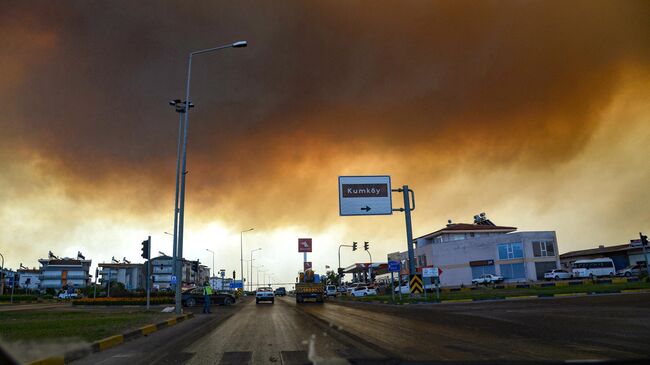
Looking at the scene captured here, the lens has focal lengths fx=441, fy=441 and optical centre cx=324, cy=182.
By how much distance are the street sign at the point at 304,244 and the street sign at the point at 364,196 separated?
182 feet

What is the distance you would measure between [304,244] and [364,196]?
2218 inches

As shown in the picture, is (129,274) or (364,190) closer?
(364,190)

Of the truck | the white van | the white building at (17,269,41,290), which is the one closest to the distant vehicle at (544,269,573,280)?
the white van

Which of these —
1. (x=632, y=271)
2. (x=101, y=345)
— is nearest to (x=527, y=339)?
(x=101, y=345)

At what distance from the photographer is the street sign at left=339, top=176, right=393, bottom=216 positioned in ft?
107

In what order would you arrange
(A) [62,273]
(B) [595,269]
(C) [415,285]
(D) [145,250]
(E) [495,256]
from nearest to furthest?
1. (D) [145,250]
2. (C) [415,285]
3. (B) [595,269]
4. (E) [495,256]
5. (A) [62,273]

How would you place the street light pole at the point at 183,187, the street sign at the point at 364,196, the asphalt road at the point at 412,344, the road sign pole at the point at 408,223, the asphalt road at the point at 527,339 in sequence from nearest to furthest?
the asphalt road at the point at 527,339, the asphalt road at the point at 412,344, the street light pole at the point at 183,187, the road sign pole at the point at 408,223, the street sign at the point at 364,196

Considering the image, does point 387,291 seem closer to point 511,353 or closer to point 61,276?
point 511,353

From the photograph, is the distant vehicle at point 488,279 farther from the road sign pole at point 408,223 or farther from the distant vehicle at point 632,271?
the road sign pole at point 408,223

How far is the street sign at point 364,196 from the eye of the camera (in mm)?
32656

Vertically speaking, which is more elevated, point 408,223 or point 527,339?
point 408,223

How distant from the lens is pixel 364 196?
108ft

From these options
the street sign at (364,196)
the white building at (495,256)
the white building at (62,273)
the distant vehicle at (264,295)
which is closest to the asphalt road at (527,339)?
the street sign at (364,196)

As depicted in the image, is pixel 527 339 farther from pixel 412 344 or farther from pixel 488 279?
pixel 488 279
